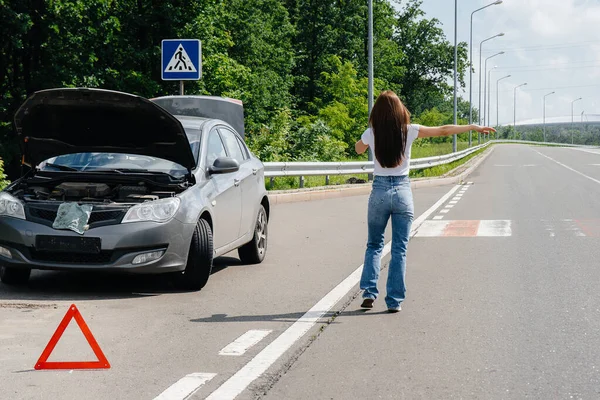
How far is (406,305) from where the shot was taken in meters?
7.57

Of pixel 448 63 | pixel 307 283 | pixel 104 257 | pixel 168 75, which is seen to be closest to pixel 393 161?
pixel 307 283

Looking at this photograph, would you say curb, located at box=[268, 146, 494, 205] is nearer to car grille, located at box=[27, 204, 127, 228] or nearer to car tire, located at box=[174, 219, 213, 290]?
car tire, located at box=[174, 219, 213, 290]

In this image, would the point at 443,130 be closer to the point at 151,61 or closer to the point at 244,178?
the point at 244,178

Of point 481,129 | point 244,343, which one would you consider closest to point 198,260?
point 244,343

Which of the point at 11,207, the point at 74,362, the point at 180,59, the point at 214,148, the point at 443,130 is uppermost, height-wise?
the point at 180,59

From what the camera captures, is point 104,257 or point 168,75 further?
point 168,75

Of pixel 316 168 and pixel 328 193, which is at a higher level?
pixel 316 168

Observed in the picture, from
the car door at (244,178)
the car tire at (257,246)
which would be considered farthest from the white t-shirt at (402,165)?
the car tire at (257,246)

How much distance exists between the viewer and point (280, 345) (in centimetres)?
595

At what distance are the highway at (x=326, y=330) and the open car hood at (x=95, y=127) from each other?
4.07ft

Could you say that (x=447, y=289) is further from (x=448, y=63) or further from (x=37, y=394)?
(x=448, y=63)

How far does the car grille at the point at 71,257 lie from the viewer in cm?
779

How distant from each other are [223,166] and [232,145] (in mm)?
1325

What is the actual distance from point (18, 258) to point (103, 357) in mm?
2954
